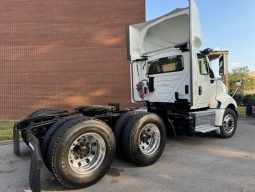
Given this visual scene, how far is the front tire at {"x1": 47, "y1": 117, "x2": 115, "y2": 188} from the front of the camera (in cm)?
386

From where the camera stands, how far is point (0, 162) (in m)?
5.43

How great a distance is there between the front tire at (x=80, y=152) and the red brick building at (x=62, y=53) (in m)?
8.93

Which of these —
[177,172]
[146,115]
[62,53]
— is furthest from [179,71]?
[62,53]

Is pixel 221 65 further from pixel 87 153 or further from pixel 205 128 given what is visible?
pixel 87 153

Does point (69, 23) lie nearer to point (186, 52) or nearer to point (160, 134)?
point (186, 52)

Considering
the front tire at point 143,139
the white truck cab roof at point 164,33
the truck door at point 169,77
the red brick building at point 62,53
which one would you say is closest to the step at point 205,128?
the truck door at point 169,77

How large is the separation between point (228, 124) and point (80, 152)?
16.4 ft

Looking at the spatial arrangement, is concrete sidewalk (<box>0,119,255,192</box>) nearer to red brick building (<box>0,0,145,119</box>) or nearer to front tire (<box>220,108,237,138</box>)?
front tire (<box>220,108,237,138</box>)

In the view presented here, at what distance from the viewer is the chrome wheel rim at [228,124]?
24.5ft

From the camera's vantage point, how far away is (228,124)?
7578 mm

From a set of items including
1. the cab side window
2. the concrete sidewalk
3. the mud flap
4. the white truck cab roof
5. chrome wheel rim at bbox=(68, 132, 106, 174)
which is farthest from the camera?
the cab side window

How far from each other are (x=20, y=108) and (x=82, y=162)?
32.9 feet

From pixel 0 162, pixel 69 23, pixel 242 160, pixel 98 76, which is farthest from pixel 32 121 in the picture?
pixel 69 23

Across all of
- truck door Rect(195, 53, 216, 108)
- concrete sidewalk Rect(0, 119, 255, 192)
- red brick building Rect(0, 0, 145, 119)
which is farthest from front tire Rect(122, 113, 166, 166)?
red brick building Rect(0, 0, 145, 119)
